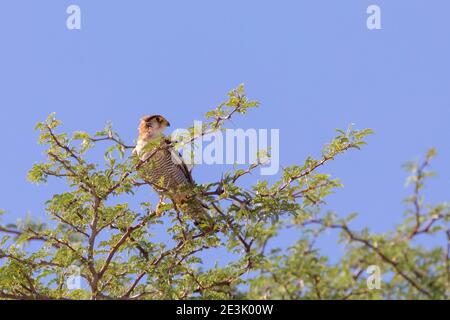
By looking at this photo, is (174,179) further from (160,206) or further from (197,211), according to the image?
(160,206)

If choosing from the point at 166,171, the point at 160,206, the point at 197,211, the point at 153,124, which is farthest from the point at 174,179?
the point at 153,124

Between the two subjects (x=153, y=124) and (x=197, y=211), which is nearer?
(x=197, y=211)

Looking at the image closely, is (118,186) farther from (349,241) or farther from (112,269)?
(349,241)

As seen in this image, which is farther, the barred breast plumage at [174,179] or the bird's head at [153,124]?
the bird's head at [153,124]

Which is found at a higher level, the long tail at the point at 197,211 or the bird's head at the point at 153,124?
the bird's head at the point at 153,124

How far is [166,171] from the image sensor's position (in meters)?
12.5

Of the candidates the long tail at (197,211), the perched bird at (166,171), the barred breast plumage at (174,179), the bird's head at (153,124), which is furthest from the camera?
the bird's head at (153,124)

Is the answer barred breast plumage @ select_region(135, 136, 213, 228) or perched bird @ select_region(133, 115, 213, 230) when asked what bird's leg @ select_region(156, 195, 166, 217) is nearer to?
perched bird @ select_region(133, 115, 213, 230)

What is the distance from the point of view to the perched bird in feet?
36.3

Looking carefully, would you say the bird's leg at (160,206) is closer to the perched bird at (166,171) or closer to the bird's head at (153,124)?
the perched bird at (166,171)

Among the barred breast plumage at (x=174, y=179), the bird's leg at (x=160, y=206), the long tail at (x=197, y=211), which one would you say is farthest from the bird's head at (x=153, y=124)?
the long tail at (x=197, y=211)

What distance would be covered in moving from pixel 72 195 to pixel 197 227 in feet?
5.18

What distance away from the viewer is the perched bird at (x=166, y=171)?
36.3 feet

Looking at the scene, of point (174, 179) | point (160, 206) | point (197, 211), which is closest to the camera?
point (160, 206)
